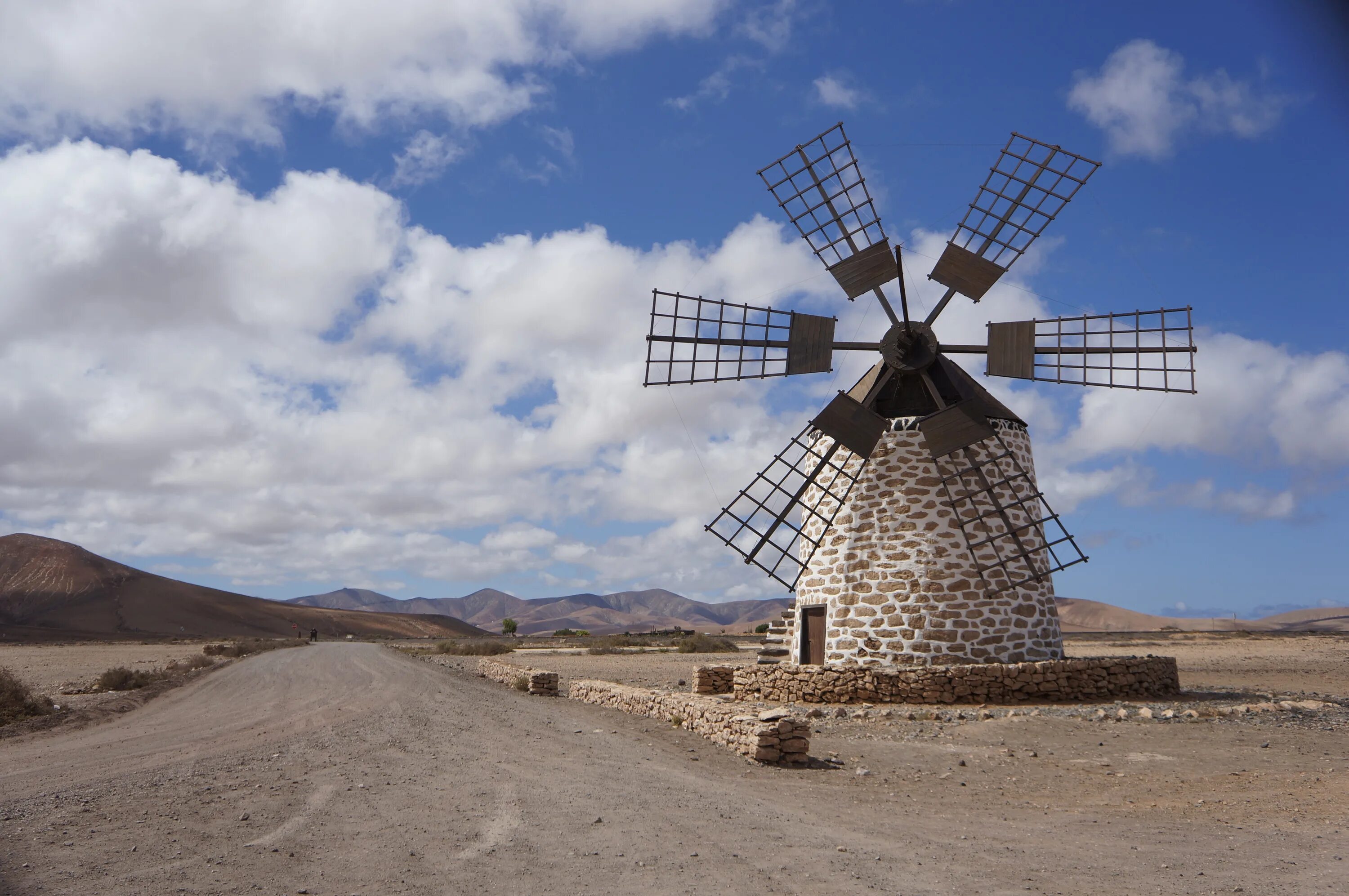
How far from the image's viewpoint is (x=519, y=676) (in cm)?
2020

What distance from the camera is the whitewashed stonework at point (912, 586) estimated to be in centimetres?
1398

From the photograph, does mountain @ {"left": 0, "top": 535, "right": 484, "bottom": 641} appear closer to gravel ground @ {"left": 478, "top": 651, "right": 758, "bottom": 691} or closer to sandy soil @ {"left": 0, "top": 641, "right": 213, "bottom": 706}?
sandy soil @ {"left": 0, "top": 641, "right": 213, "bottom": 706}

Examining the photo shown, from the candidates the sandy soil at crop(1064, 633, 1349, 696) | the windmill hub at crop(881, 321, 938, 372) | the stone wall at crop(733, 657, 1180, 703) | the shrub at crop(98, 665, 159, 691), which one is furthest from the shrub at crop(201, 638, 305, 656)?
the sandy soil at crop(1064, 633, 1349, 696)

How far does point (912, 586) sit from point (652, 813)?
27.0 ft

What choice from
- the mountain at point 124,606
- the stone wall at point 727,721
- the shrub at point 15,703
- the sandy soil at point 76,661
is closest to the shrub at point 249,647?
the sandy soil at point 76,661

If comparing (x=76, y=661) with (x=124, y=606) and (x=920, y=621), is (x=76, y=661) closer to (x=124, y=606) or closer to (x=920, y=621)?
(x=920, y=621)

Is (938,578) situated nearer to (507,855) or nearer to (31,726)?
(507,855)

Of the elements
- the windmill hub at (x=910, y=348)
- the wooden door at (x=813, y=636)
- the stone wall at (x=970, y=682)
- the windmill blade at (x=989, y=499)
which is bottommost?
the stone wall at (x=970, y=682)

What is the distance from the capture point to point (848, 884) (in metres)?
5.26

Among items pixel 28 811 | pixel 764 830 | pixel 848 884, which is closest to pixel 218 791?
pixel 28 811

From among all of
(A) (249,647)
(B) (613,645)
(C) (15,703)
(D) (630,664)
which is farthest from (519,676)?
(B) (613,645)

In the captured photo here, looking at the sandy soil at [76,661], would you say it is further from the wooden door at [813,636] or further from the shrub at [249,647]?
the wooden door at [813,636]

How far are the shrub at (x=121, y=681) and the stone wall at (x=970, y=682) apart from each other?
14.3m

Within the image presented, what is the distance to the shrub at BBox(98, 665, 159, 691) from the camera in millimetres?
19766
